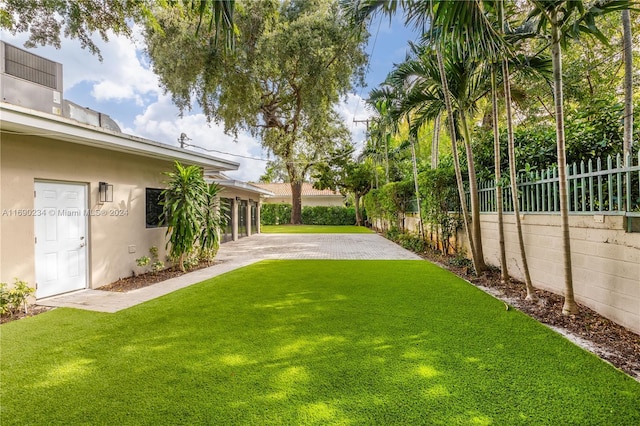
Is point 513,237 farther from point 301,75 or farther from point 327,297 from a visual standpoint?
point 301,75

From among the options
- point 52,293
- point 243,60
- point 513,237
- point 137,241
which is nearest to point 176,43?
point 243,60

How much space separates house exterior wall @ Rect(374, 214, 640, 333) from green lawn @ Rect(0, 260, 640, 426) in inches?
34.6

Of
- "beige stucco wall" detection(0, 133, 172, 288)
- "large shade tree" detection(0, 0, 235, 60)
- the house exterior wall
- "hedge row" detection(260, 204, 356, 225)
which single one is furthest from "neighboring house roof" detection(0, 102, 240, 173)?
"hedge row" detection(260, 204, 356, 225)

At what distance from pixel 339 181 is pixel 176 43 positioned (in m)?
14.7

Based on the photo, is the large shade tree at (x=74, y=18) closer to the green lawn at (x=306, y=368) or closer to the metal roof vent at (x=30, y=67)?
the metal roof vent at (x=30, y=67)

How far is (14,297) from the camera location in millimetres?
4535

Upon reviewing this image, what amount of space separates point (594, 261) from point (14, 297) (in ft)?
26.1

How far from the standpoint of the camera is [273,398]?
2.45m

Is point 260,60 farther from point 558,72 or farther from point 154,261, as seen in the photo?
point 558,72

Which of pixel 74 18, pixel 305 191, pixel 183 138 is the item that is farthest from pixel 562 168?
pixel 305 191

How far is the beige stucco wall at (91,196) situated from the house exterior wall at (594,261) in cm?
803

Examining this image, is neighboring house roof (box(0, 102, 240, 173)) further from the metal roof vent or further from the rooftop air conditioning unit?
the metal roof vent

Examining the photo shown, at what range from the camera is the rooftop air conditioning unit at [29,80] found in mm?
5902

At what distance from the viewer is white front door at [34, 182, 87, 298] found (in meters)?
5.21
